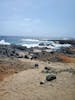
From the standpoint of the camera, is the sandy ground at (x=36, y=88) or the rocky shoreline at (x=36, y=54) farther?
the rocky shoreline at (x=36, y=54)

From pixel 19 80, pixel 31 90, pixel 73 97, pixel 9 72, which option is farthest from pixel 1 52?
pixel 73 97

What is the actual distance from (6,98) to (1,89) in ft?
3.84

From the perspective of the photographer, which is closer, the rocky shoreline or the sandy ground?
the sandy ground

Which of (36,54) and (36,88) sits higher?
(36,54)

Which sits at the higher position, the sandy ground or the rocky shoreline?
the rocky shoreline

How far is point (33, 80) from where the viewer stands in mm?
10242

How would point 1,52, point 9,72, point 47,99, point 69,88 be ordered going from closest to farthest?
point 47,99
point 69,88
point 9,72
point 1,52

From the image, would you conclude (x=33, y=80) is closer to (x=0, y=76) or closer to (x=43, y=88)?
(x=43, y=88)

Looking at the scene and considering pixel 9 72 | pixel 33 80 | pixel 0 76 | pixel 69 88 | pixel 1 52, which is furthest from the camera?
pixel 1 52

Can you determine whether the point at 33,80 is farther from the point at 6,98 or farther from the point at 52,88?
the point at 6,98

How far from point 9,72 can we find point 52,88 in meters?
4.65

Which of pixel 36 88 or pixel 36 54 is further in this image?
pixel 36 54

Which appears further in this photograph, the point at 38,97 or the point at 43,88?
the point at 43,88

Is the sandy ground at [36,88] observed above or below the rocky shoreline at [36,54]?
below
